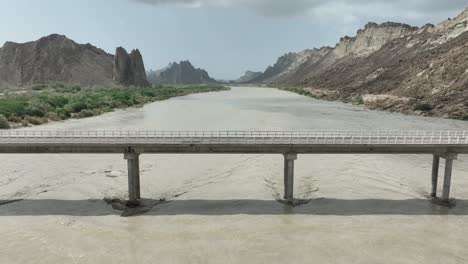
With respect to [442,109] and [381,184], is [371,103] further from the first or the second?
[381,184]

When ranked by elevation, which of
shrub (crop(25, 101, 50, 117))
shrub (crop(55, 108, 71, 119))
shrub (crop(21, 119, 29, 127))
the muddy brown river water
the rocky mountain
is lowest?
the muddy brown river water

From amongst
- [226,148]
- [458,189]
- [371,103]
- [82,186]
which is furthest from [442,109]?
[82,186]

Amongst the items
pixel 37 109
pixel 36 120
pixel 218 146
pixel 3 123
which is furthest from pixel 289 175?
pixel 37 109

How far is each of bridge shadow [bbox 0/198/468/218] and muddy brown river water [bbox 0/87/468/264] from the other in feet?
0.29

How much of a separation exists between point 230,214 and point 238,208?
5.01 feet

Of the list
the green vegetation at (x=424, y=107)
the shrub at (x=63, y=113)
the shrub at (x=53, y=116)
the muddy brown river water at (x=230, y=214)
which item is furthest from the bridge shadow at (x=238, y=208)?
the green vegetation at (x=424, y=107)

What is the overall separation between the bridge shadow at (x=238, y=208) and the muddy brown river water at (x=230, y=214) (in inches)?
3.5

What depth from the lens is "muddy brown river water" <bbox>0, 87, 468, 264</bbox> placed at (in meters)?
23.1

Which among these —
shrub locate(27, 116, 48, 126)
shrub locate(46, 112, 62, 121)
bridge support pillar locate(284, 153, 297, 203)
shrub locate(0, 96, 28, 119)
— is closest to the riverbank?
bridge support pillar locate(284, 153, 297, 203)

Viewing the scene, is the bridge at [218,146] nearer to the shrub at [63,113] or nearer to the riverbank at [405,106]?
the shrub at [63,113]

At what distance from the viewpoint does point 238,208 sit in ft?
101

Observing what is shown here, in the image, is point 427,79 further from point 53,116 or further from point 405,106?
point 53,116

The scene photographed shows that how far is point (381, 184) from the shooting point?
122 ft

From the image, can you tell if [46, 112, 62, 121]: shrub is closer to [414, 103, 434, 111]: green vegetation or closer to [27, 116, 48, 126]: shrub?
[27, 116, 48, 126]: shrub
